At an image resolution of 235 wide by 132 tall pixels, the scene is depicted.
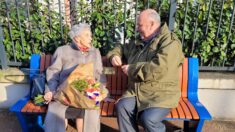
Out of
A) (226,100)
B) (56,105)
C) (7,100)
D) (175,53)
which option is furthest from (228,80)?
(7,100)

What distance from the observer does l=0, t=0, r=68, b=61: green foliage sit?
379 centimetres

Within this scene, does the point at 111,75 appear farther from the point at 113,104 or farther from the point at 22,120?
the point at 22,120

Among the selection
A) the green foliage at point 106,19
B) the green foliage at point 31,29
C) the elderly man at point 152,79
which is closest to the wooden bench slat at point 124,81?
the elderly man at point 152,79

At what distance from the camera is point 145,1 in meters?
3.73

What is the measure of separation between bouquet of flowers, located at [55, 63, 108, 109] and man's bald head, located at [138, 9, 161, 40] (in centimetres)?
70

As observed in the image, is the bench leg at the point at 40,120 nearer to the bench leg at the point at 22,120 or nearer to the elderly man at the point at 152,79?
the bench leg at the point at 22,120

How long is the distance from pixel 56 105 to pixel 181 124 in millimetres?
1699

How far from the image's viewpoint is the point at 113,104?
3260 mm

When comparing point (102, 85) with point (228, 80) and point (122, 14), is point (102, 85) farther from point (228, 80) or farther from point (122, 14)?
point (228, 80)

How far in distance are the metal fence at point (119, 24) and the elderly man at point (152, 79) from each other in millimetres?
670

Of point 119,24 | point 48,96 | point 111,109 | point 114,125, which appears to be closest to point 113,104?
point 111,109

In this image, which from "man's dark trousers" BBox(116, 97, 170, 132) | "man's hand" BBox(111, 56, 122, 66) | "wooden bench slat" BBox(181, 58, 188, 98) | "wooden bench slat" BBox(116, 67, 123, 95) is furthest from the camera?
"wooden bench slat" BBox(116, 67, 123, 95)

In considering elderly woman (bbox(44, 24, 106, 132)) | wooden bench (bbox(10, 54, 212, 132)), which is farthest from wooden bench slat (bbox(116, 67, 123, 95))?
elderly woman (bbox(44, 24, 106, 132))

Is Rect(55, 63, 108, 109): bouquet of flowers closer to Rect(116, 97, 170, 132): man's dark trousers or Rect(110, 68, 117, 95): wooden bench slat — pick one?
Rect(116, 97, 170, 132): man's dark trousers
